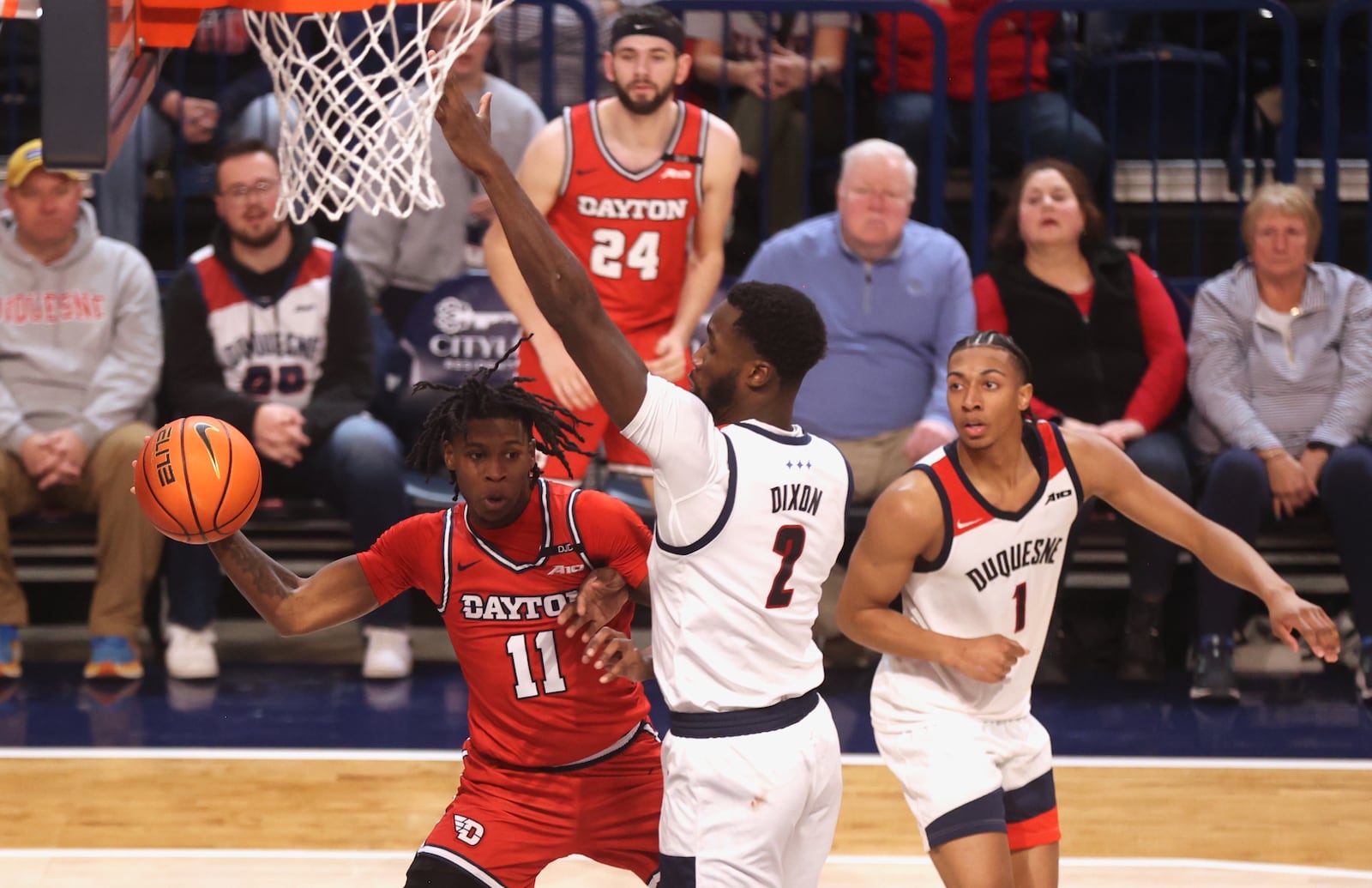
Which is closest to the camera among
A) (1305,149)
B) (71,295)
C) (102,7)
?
(102,7)

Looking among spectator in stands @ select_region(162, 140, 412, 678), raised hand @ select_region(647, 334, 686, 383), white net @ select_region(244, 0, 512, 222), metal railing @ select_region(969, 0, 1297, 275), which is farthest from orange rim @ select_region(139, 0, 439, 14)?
metal railing @ select_region(969, 0, 1297, 275)

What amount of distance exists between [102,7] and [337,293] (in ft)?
11.4

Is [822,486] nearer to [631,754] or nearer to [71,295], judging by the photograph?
[631,754]

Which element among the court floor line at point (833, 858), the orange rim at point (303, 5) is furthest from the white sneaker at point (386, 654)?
the orange rim at point (303, 5)

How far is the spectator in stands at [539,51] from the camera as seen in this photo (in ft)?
24.4

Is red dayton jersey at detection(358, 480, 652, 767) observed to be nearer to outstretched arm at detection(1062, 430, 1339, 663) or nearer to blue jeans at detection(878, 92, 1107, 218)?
outstretched arm at detection(1062, 430, 1339, 663)

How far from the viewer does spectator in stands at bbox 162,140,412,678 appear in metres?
6.66

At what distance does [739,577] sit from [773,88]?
4.27m

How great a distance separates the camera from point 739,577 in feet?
11.6

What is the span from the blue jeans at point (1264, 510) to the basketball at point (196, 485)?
380cm

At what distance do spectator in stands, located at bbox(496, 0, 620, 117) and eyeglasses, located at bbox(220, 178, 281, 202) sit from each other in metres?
1.23

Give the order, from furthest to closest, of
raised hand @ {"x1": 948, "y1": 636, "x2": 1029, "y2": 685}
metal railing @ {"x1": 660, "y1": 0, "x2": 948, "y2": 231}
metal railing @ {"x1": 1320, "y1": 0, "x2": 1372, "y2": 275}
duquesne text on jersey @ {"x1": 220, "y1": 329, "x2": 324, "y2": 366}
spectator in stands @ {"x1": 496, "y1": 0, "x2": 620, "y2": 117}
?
spectator in stands @ {"x1": 496, "y1": 0, "x2": 620, "y2": 117} → metal railing @ {"x1": 1320, "y1": 0, "x2": 1372, "y2": 275} → metal railing @ {"x1": 660, "y1": 0, "x2": 948, "y2": 231} → duquesne text on jersey @ {"x1": 220, "y1": 329, "x2": 324, "y2": 366} → raised hand @ {"x1": 948, "y1": 636, "x2": 1029, "y2": 685}

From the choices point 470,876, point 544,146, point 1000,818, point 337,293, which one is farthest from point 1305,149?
point 470,876

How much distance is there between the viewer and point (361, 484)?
6.62 metres
